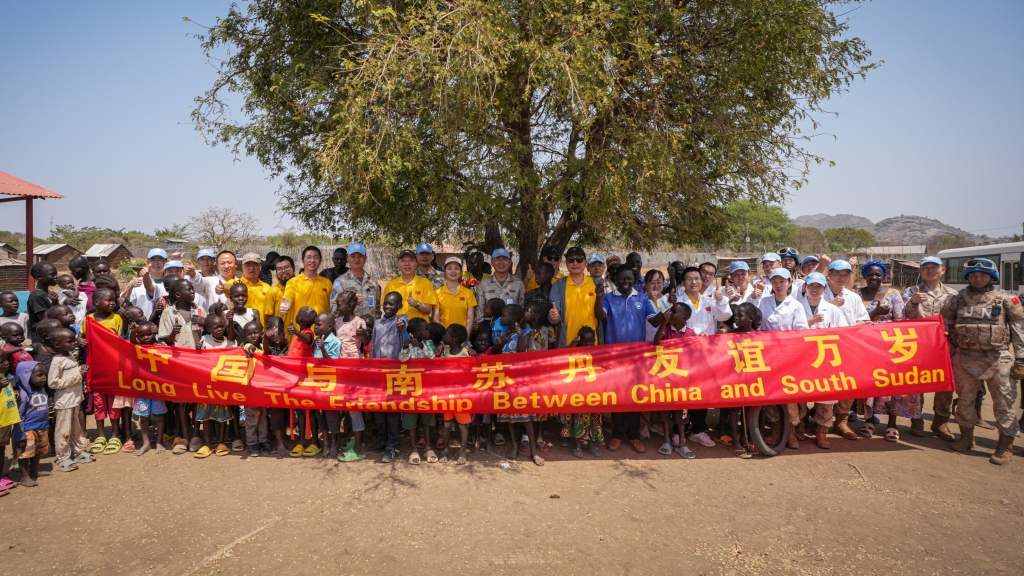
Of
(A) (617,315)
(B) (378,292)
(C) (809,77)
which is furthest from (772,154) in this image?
(B) (378,292)

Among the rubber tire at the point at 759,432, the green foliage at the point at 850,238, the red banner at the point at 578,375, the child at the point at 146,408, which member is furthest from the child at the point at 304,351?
the green foliage at the point at 850,238

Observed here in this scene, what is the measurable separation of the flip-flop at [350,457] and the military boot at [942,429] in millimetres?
6579

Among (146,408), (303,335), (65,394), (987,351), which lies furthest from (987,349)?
(65,394)

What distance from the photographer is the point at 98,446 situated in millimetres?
5691

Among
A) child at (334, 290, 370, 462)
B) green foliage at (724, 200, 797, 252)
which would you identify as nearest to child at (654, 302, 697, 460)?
child at (334, 290, 370, 462)

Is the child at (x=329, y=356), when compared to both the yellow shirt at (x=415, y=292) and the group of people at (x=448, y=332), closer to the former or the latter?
the group of people at (x=448, y=332)

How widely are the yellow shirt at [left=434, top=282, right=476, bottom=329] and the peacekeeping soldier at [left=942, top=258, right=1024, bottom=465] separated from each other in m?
5.32

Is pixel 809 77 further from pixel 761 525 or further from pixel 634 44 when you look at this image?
pixel 761 525

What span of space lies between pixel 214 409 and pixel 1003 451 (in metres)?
8.36

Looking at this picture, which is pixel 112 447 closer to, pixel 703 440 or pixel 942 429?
pixel 703 440

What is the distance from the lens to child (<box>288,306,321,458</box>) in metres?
5.56

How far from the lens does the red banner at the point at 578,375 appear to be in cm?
546

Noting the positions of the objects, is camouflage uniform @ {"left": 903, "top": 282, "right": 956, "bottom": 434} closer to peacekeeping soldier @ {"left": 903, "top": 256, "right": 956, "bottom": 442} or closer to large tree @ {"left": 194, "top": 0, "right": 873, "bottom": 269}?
peacekeeping soldier @ {"left": 903, "top": 256, "right": 956, "bottom": 442}

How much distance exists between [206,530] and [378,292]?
301 cm
